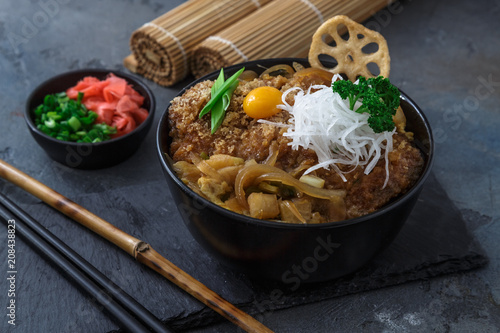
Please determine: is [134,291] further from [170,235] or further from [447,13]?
[447,13]

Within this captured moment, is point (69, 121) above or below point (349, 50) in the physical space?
below

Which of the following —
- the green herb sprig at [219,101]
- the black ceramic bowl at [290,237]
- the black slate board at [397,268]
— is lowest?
the black slate board at [397,268]

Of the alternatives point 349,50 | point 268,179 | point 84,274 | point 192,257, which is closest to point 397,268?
point 268,179

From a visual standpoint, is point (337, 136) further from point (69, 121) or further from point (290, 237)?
point (69, 121)

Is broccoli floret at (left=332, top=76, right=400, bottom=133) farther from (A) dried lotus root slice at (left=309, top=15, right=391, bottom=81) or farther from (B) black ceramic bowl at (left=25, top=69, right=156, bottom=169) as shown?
(B) black ceramic bowl at (left=25, top=69, right=156, bottom=169)

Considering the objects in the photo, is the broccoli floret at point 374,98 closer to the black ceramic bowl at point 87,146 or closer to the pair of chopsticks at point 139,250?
the pair of chopsticks at point 139,250

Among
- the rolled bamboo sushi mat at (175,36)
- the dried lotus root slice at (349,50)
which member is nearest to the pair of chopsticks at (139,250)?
the dried lotus root slice at (349,50)
